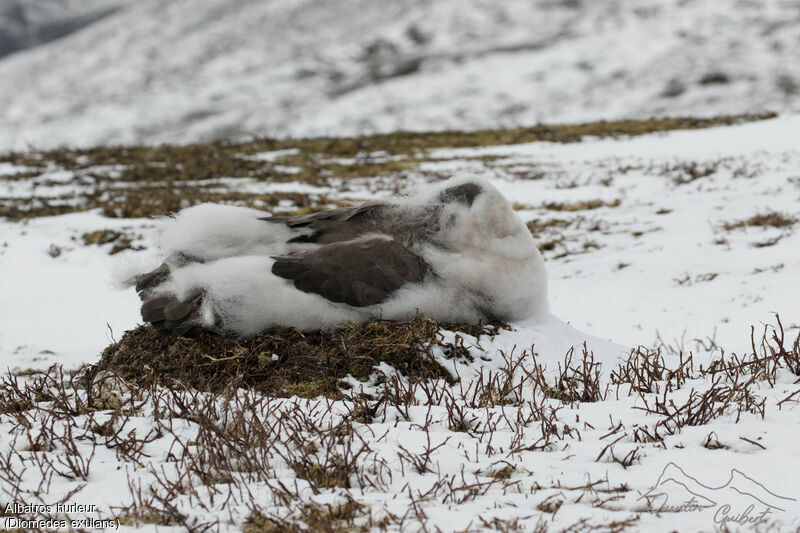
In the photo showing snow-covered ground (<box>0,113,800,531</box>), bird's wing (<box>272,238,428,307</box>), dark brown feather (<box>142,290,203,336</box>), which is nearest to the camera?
snow-covered ground (<box>0,113,800,531</box>)

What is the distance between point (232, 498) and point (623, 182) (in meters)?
11.1

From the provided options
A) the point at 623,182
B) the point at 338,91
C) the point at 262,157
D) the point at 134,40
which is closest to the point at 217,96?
the point at 338,91

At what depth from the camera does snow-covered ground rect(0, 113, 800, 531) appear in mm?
2309

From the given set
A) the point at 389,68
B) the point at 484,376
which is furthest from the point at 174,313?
the point at 389,68

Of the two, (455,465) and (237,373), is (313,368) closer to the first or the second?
(237,373)

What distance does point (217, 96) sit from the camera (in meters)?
49.0

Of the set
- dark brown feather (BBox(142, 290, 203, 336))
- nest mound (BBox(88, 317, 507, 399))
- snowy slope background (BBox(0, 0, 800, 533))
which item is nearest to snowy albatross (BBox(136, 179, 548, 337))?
dark brown feather (BBox(142, 290, 203, 336))

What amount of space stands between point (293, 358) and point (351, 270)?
65cm

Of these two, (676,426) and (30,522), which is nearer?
(30,522)

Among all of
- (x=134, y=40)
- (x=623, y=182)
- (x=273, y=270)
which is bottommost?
(x=623, y=182)

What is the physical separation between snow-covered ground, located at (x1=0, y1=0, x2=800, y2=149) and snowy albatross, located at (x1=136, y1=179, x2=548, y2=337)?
24449mm

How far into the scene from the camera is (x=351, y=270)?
3.89 meters

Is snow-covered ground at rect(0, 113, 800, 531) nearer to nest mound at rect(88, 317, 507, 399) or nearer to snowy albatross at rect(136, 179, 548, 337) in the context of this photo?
nest mound at rect(88, 317, 507, 399)

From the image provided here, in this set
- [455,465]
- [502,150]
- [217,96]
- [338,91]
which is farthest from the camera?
[217,96]
